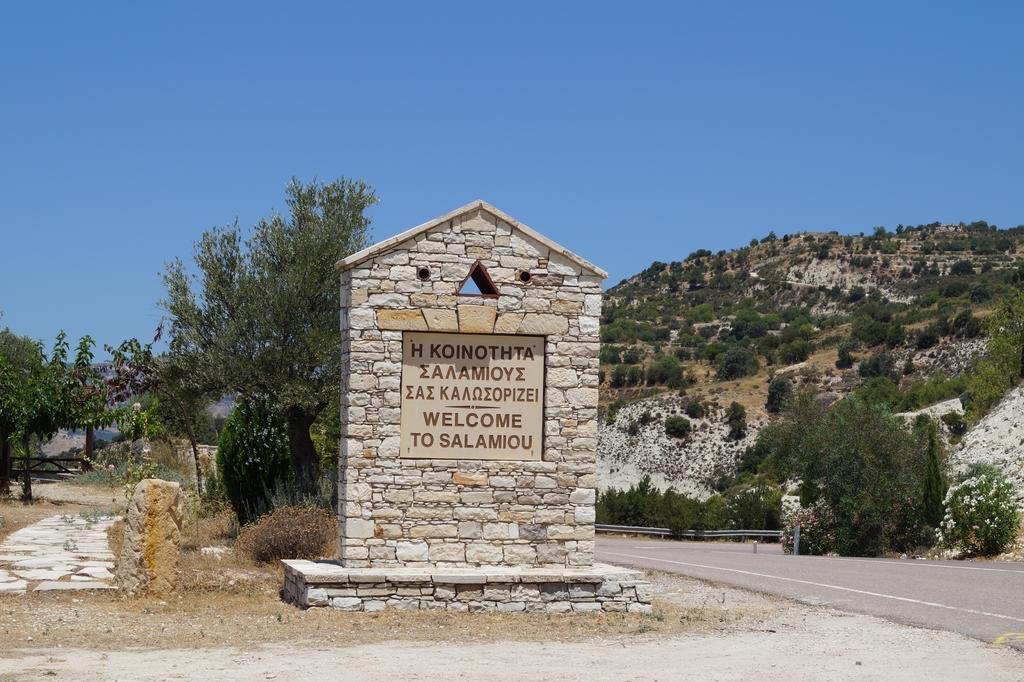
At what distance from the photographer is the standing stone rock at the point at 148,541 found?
41.0 feet

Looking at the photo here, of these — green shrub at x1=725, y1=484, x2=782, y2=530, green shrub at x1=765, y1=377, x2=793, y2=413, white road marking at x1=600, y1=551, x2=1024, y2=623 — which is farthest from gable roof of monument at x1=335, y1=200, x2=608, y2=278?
green shrub at x1=765, y1=377, x2=793, y2=413

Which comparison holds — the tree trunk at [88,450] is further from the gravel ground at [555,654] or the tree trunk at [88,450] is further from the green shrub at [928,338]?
the green shrub at [928,338]

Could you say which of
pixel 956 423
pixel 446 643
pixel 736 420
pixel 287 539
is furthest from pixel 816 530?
pixel 736 420

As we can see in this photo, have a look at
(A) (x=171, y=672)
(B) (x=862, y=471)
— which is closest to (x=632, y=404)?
(B) (x=862, y=471)

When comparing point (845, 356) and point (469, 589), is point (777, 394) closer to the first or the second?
point (845, 356)

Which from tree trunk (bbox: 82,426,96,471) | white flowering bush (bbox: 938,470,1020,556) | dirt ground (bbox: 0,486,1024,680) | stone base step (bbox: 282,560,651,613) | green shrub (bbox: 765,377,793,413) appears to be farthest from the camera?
green shrub (bbox: 765,377,793,413)

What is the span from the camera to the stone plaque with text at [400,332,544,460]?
41.8 ft

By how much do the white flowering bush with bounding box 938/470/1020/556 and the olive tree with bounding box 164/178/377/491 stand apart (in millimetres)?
12759

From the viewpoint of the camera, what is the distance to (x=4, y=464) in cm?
2822

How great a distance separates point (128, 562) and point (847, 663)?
768 centimetres

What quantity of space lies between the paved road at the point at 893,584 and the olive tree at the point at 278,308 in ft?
21.3

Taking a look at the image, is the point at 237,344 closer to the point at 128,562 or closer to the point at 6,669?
the point at 128,562

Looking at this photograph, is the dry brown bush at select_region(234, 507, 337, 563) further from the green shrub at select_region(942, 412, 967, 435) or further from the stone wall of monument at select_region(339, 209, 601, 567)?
the green shrub at select_region(942, 412, 967, 435)

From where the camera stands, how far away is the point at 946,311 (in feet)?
238
